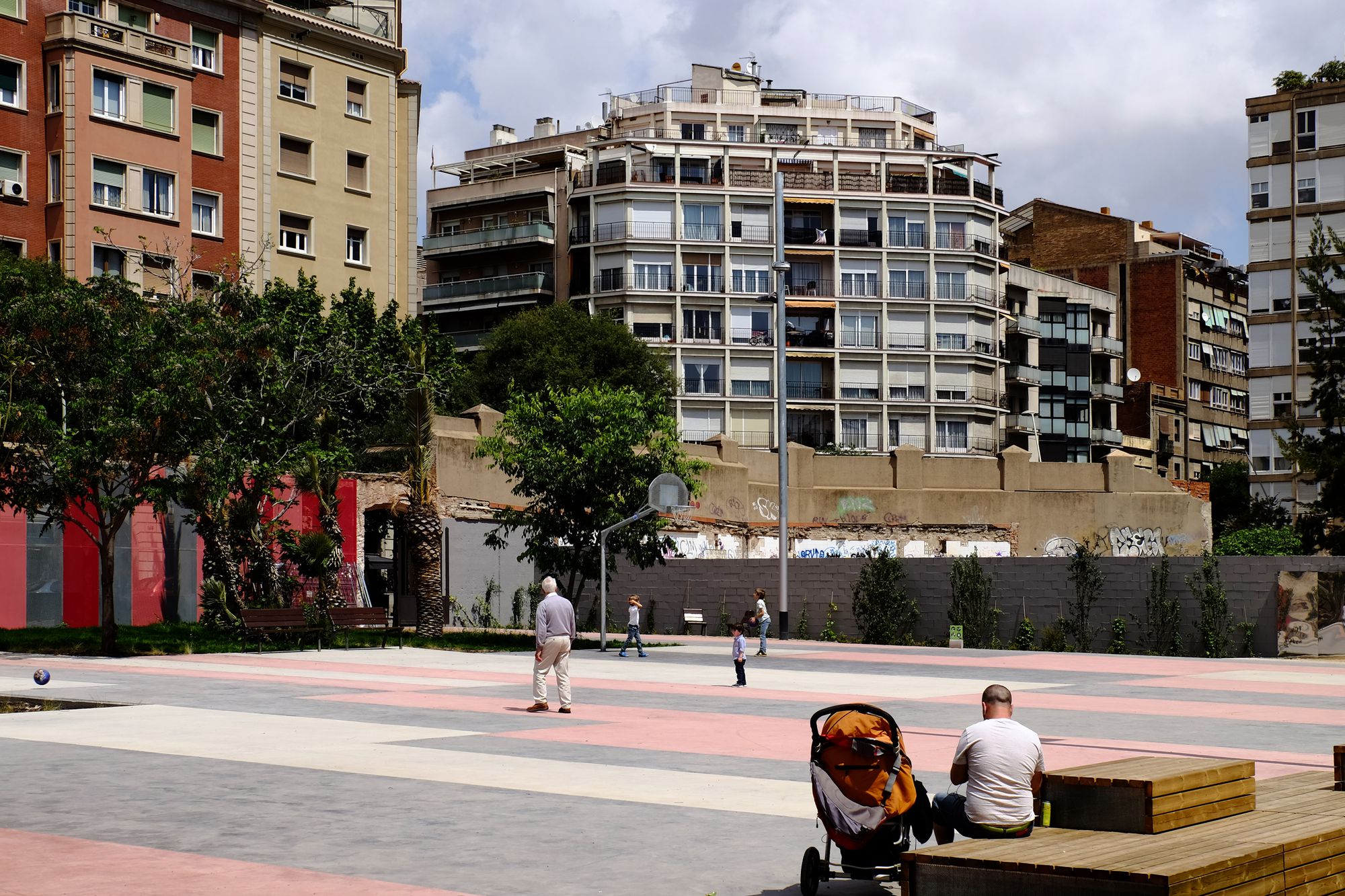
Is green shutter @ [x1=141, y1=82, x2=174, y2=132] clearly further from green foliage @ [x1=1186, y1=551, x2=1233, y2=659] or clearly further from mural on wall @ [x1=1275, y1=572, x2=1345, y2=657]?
mural on wall @ [x1=1275, y1=572, x2=1345, y2=657]

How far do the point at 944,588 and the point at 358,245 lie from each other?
34709 millimetres

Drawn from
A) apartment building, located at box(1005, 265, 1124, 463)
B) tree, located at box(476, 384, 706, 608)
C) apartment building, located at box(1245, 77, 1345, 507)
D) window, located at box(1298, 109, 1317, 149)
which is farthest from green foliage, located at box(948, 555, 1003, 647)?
apartment building, located at box(1005, 265, 1124, 463)

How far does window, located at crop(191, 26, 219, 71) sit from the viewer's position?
5697cm

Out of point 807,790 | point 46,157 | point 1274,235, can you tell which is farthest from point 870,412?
point 807,790

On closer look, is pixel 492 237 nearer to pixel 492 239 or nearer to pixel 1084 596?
pixel 492 239

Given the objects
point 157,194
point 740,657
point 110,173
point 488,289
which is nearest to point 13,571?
point 110,173

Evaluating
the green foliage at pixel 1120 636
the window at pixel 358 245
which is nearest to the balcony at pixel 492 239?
the window at pixel 358 245

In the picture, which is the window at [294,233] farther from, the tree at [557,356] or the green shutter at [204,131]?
the tree at [557,356]

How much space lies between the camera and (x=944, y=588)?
122ft

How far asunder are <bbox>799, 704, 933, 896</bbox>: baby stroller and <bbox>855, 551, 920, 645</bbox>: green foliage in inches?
1162

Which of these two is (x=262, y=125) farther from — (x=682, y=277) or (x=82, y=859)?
(x=82, y=859)

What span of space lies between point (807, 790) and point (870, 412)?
83154 mm

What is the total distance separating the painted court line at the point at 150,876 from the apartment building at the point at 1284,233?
77793mm

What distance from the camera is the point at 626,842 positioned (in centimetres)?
976
